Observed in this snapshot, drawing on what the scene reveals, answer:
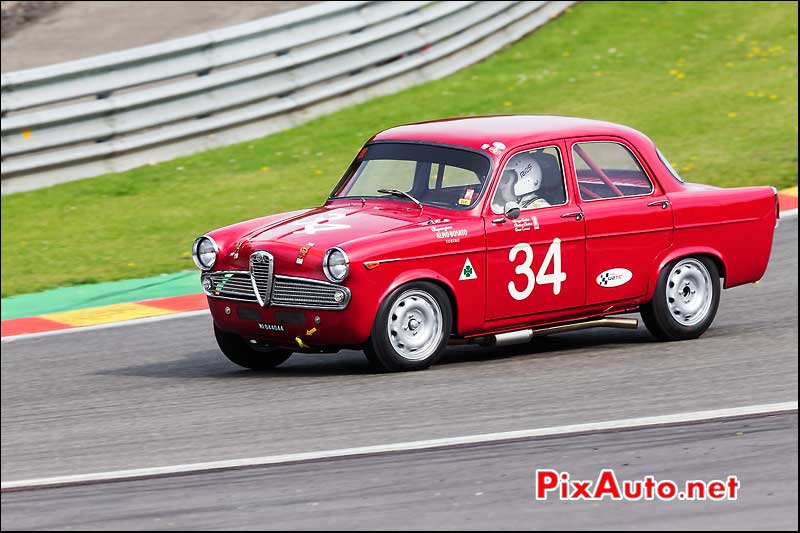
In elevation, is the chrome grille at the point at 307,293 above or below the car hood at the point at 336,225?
below

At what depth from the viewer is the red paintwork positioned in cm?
815

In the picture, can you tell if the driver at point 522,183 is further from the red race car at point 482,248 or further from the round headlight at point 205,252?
the round headlight at point 205,252

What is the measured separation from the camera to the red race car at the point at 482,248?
26.8ft

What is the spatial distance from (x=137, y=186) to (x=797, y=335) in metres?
7.92

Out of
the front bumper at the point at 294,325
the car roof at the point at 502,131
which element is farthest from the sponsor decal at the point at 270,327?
the car roof at the point at 502,131

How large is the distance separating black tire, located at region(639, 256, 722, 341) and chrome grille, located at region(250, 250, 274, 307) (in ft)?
8.39

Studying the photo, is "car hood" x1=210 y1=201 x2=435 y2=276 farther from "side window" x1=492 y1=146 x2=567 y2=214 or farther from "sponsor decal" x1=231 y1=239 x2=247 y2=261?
"side window" x1=492 y1=146 x2=567 y2=214

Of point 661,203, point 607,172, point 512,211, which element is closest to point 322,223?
point 512,211

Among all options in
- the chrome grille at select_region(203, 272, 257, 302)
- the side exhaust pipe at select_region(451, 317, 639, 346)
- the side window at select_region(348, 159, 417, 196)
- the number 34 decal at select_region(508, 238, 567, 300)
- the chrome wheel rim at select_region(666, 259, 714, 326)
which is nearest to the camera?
the chrome grille at select_region(203, 272, 257, 302)

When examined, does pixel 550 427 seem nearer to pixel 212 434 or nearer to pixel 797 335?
pixel 212 434

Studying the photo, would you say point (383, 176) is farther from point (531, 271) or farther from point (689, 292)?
point (689, 292)

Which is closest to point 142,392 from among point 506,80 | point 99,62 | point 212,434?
point 212,434

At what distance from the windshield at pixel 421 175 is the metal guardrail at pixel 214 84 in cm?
667

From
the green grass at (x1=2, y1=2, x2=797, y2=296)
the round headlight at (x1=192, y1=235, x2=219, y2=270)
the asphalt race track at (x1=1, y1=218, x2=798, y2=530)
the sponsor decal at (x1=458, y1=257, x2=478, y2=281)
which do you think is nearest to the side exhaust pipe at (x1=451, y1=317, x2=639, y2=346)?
the asphalt race track at (x1=1, y1=218, x2=798, y2=530)
